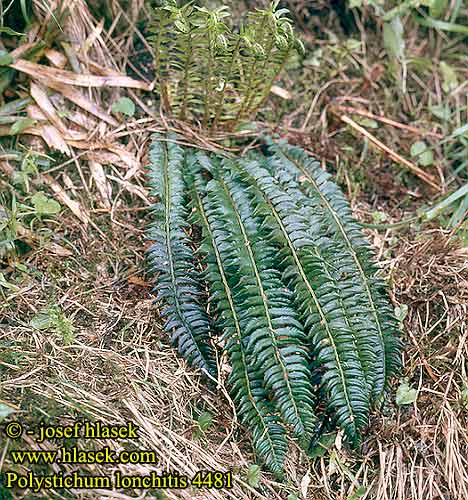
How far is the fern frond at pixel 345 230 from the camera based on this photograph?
2607 mm

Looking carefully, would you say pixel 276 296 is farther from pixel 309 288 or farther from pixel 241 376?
pixel 241 376

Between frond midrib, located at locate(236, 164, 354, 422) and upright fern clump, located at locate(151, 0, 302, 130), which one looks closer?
frond midrib, located at locate(236, 164, 354, 422)

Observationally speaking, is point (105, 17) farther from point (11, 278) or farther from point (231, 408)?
point (231, 408)

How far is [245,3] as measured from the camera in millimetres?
3516

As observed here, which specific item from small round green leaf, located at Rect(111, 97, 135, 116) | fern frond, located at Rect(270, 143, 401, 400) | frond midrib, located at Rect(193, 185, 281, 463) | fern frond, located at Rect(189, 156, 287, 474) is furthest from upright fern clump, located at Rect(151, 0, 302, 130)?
fern frond, located at Rect(189, 156, 287, 474)

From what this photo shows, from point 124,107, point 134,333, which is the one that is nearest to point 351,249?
point 134,333

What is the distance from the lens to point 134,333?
8.78 ft

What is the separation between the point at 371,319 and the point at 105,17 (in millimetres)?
1969

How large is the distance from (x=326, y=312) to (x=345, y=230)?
1.49ft

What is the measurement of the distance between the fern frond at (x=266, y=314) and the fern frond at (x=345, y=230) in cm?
29

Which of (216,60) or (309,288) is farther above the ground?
(216,60)

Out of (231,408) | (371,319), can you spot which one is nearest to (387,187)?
(371,319)

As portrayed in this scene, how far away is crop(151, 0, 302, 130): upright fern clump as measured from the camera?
8.92ft

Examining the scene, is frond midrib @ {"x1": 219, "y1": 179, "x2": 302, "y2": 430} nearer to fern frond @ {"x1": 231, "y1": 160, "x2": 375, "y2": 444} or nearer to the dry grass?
fern frond @ {"x1": 231, "y1": 160, "x2": 375, "y2": 444}
